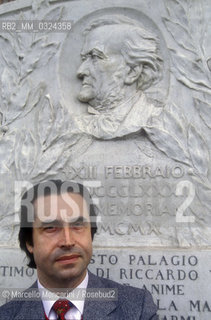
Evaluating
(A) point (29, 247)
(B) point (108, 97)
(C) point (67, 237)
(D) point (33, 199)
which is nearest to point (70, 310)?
(C) point (67, 237)

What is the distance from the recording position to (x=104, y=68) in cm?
403

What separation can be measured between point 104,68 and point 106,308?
93.7 inches

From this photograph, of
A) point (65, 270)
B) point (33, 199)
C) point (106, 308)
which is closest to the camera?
point (65, 270)

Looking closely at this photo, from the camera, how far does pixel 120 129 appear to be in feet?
13.0

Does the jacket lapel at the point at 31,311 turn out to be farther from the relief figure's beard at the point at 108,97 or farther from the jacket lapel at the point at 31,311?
the relief figure's beard at the point at 108,97

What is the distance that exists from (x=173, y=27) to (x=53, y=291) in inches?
109

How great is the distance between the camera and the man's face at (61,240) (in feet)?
7.54

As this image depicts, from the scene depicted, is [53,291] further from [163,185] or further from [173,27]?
[173,27]

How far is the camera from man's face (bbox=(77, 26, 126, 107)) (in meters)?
4.02

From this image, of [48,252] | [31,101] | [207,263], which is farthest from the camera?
[31,101]

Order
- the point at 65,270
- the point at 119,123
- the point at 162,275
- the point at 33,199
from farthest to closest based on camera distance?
the point at 119,123 < the point at 162,275 < the point at 33,199 < the point at 65,270

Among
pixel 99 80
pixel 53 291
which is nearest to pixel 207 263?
pixel 53 291

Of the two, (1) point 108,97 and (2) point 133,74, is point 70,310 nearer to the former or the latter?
(1) point 108,97

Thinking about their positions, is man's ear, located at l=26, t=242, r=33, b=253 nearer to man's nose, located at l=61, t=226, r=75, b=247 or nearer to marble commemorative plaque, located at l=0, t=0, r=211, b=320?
man's nose, located at l=61, t=226, r=75, b=247
